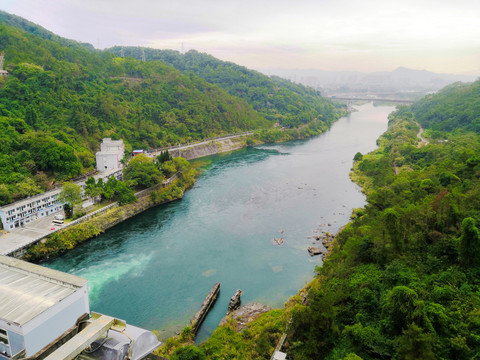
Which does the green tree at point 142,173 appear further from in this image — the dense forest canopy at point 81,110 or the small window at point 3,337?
the small window at point 3,337

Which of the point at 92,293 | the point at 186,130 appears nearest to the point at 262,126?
the point at 186,130

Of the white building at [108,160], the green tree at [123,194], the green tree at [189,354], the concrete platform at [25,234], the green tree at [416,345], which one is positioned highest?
the white building at [108,160]

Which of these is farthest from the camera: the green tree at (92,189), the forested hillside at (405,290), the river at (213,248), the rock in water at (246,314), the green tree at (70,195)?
the green tree at (92,189)

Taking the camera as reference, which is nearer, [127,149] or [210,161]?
[127,149]

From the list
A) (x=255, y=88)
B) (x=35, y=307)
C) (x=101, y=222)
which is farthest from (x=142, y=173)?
(x=255, y=88)

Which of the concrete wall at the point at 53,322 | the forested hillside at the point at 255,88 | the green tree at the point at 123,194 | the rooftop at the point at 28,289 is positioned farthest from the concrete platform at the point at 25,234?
Result: the forested hillside at the point at 255,88

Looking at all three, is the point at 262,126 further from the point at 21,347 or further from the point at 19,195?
the point at 21,347

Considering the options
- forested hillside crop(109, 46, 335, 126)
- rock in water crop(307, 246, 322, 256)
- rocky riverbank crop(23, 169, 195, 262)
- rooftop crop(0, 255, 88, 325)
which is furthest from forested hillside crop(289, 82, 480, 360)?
forested hillside crop(109, 46, 335, 126)
